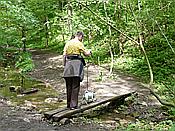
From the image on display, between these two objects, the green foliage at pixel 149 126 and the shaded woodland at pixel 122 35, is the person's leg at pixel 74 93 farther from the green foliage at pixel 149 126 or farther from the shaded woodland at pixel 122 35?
the shaded woodland at pixel 122 35

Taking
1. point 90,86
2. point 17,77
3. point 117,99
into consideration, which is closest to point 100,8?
point 17,77

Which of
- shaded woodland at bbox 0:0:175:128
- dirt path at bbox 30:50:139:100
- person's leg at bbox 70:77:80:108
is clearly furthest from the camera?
shaded woodland at bbox 0:0:175:128

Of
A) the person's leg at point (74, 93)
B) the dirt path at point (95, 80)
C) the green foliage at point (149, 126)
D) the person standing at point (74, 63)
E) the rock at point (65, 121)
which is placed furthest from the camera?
the dirt path at point (95, 80)

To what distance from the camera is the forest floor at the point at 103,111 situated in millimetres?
7965

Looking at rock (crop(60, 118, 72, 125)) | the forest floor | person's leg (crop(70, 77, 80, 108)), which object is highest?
person's leg (crop(70, 77, 80, 108))

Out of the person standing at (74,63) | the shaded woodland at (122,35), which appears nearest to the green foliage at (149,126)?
the person standing at (74,63)

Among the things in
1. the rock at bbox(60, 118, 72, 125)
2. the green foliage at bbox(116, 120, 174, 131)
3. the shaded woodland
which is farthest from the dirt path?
the rock at bbox(60, 118, 72, 125)

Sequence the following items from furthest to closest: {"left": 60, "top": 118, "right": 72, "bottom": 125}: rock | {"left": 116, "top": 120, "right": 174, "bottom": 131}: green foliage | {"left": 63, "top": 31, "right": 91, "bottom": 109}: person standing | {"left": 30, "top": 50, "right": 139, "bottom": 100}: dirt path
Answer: {"left": 30, "top": 50, "right": 139, "bottom": 100}: dirt path, {"left": 63, "top": 31, "right": 91, "bottom": 109}: person standing, {"left": 60, "top": 118, "right": 72, "bottom": 125}: rock, {"left": 116, "top": 120, "right": 174, "bottom": 131}: green foliage

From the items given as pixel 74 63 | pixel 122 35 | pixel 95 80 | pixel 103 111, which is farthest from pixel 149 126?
pixel 122 35

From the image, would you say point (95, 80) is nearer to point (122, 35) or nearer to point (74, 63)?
point (122, 35)

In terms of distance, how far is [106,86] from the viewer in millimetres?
13367

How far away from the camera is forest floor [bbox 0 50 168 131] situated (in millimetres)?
7965

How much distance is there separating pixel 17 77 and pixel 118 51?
23.2 ft

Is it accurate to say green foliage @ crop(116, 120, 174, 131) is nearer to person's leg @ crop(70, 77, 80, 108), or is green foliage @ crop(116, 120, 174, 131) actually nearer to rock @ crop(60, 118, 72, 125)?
rock @ crop(60, 118, 72, 125)
